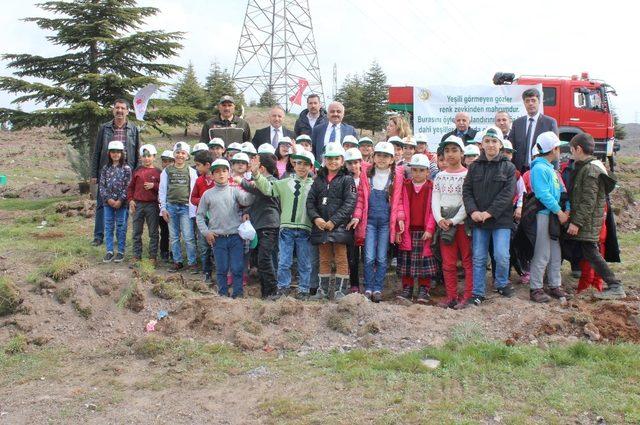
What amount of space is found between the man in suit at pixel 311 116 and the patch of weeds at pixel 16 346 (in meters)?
4.82

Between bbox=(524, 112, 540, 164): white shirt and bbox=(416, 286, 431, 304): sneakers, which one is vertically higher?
bbox=(524, 112, 540, 164): white shirt

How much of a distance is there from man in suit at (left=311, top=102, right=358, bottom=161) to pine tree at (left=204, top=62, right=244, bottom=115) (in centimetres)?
2044

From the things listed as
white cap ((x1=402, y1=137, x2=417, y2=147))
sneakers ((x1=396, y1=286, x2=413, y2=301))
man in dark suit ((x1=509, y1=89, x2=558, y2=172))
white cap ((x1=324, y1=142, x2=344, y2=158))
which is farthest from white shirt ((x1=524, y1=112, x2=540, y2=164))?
white cap ((x1=324, y1=142, x2=344, y2=158))

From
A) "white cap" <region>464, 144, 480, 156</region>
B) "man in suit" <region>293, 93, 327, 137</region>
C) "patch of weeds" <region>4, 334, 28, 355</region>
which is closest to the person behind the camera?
"patch of weeds" <region>4, 334, 28, 355</region>

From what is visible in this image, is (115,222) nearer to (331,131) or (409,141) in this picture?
(331,131)

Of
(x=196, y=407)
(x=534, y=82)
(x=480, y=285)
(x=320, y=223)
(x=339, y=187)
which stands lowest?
(x=196, y=407)

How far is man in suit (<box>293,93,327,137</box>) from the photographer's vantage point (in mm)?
8766

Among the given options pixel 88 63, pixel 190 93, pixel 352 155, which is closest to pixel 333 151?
pixel 352 155

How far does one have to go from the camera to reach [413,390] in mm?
4332

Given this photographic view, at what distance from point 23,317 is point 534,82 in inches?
620

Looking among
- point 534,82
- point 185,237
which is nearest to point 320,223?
point 185,237

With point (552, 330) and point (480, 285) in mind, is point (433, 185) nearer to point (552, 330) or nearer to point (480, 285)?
point (480, 285)

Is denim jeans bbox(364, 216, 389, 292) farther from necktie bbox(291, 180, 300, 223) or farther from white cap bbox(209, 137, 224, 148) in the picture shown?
white cap bbox(209, 137, 224, 148)

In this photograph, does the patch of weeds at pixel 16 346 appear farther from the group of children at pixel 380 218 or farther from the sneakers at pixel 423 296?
the sneakers at pixel 423 296
